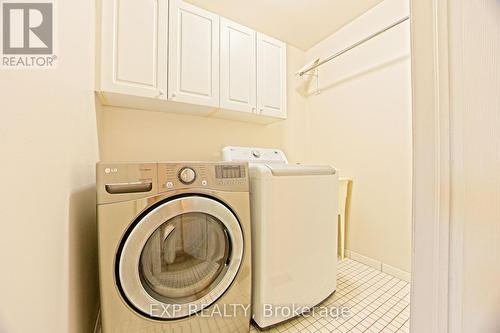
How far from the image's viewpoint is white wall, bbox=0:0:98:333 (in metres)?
0.39

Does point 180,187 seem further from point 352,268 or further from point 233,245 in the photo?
point 352,268

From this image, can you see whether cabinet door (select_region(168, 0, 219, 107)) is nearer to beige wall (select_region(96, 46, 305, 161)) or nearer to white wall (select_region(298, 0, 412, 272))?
beige wall (select_region(96, 46, 305, 161))

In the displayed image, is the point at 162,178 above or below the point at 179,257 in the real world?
above

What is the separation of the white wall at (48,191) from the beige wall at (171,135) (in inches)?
23.5

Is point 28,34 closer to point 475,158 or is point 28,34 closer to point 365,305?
point 475,158

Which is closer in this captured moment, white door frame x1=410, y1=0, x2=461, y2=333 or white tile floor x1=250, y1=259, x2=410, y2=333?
white door frame x1=410, y1=0, x2=461, y2=333

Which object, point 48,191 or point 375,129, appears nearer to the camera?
point 48,191

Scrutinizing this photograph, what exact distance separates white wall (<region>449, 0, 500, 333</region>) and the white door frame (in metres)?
0.02

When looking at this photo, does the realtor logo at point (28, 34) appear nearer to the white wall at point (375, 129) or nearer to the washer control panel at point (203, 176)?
the washer control panel at point (203, 176)

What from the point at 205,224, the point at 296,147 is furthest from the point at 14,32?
the point at 296,147

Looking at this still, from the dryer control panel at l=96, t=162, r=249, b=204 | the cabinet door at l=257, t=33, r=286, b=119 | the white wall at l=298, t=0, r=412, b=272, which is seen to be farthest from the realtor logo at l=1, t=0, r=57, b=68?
the white wall at l=298, t=0, r=412, b=272

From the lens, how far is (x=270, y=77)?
181cm

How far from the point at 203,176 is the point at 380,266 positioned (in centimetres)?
168

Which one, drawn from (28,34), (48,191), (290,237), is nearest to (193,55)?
(28,34)
